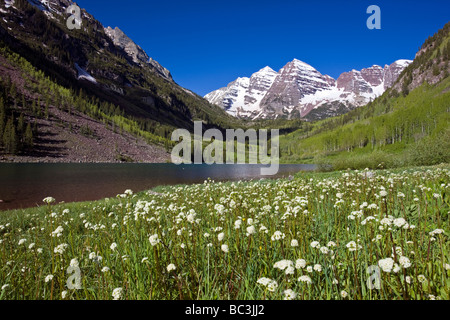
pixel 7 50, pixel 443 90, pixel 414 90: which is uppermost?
pixel 7 50

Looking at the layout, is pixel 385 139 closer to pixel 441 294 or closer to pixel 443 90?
pixel 443 90

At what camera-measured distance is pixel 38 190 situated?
94.9ft

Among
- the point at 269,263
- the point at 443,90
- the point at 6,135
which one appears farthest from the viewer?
the point at 443,90

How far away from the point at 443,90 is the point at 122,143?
20920 cm

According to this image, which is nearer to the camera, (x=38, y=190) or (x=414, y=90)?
(x=38, y=190)

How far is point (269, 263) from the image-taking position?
121 inches
